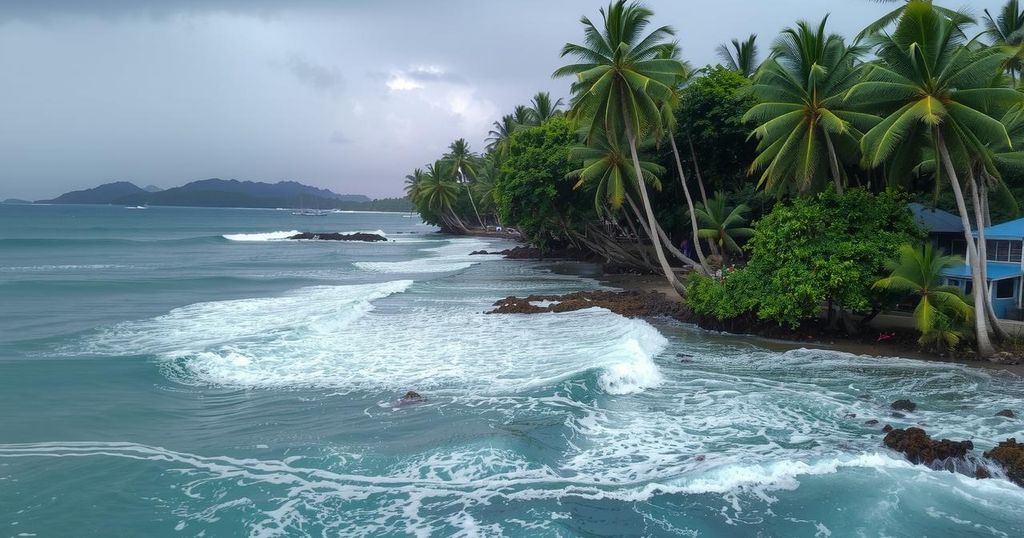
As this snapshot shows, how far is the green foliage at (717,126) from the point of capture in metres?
25.8

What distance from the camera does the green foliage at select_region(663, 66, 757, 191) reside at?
84.6 feet

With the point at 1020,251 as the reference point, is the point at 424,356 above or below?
below

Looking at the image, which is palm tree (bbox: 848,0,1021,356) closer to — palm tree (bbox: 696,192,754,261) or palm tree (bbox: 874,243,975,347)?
palm tree (bbox: 874,243,975,347)

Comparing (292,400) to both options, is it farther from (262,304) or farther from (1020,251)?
(1020,251)

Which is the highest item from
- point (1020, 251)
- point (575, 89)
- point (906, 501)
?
point (575, 89)

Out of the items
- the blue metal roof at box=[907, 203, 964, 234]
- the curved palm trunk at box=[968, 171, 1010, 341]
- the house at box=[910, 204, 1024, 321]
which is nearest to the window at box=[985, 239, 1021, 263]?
the house at box=[910, 204, 1024, 321]

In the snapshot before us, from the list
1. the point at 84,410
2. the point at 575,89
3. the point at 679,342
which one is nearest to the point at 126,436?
the point at 84,410

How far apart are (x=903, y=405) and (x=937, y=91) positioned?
6549 mm

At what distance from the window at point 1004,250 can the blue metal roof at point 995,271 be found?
8.7 inches

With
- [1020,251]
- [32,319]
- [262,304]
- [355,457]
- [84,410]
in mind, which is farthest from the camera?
[262,304]

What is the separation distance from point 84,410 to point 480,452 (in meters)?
7.08

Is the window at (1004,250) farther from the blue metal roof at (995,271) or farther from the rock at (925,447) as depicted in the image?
the rock at (925,447)

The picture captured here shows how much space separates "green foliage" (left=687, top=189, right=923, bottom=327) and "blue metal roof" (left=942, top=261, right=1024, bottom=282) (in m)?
1.59

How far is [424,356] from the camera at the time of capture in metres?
15.1
